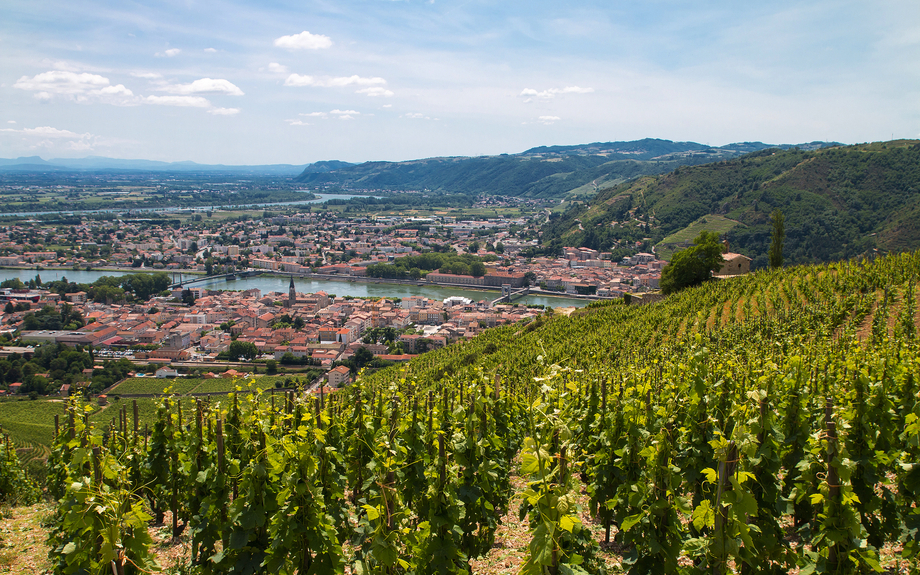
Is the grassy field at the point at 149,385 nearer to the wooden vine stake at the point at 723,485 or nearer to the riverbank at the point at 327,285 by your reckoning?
the riverbank at the point at 327,285

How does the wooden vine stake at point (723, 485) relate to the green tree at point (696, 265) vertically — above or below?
above

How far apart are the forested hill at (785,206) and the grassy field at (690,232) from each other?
208mm

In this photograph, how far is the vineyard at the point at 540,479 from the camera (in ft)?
8.95

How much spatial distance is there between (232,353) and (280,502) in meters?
35.4

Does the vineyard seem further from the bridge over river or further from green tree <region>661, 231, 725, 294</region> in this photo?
the bridge over river

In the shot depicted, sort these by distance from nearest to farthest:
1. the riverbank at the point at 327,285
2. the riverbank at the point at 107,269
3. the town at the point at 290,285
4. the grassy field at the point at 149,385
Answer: the grassy field at the point at 149,385, the town at the point at 290,285, the riverbank at the point at 327,285, the riverbank at the point at 107,269

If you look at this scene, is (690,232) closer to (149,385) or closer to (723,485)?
(149,385)

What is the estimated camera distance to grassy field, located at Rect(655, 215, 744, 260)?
215 feet

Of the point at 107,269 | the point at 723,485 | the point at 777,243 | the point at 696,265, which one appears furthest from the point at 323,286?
the point at 723,485

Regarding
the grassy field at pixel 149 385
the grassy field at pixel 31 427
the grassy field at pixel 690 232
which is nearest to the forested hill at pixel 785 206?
the grassy field at pixel 690 232

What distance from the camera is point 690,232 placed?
70.0 m

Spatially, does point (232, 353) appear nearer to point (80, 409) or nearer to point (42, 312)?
point (42, 312)

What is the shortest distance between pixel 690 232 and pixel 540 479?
2911 inches

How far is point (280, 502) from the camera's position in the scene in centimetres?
321
